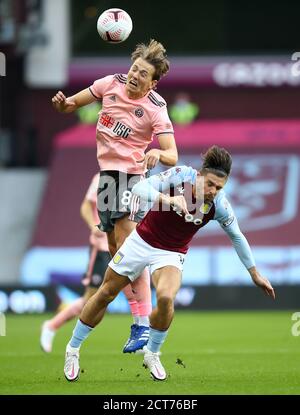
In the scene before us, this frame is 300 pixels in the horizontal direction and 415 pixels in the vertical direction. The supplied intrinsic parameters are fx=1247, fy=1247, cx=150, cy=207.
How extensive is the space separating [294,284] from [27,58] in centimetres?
783

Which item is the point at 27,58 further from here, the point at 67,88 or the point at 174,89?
the point at 174,89

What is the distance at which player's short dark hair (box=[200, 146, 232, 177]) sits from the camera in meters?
9.83

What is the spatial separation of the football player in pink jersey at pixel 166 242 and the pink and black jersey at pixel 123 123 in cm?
82

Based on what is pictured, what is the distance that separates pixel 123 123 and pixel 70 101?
50 cm

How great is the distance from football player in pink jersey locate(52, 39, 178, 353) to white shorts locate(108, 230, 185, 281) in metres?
0.65

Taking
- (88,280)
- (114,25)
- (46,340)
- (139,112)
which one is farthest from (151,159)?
(46,340)

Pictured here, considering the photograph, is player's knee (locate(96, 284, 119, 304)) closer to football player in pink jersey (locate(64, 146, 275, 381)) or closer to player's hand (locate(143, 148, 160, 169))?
football player in pink jersey (locate(64, 146, 275, 381))

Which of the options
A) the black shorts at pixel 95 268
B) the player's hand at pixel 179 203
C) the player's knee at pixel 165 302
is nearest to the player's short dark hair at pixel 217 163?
the player's hand at pixel 179 203

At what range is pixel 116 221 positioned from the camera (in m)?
11.1

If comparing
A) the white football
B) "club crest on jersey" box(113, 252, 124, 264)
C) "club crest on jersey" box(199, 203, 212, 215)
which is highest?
the white football

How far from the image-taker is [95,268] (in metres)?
14.1

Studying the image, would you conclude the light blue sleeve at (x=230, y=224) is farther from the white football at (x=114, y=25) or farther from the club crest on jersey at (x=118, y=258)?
the white football at (x=114, y=25)

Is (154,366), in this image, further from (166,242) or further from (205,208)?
(205,208)

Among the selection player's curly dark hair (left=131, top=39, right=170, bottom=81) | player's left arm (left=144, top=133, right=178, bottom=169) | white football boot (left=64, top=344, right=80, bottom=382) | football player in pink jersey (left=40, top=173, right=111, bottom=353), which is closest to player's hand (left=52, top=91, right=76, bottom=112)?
player's curly dark hair (left=131, top=39, right=170, bottom=81)
